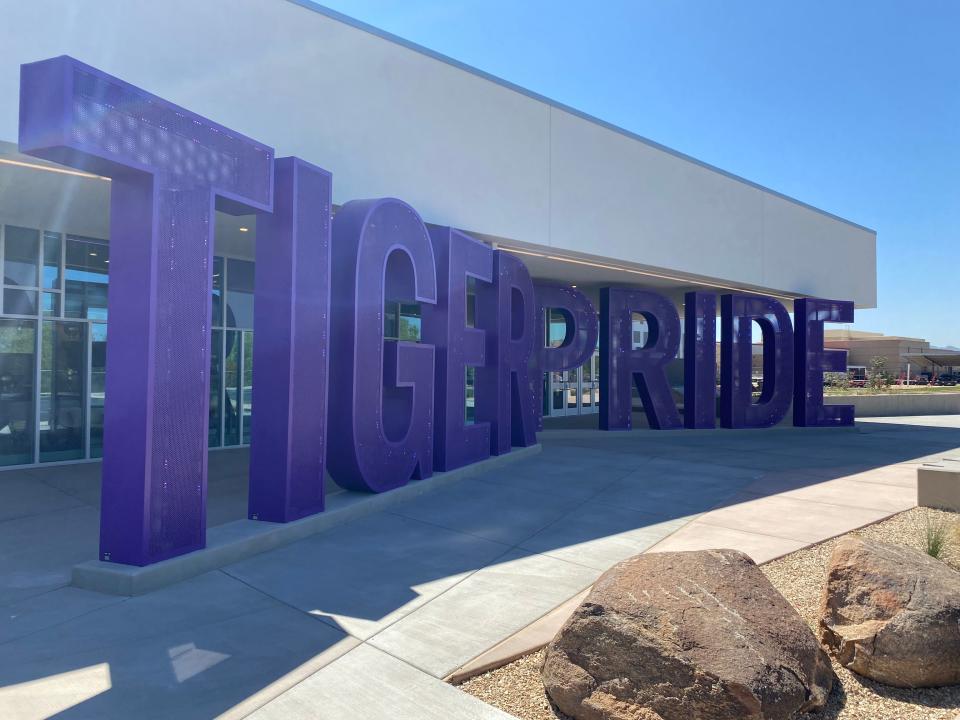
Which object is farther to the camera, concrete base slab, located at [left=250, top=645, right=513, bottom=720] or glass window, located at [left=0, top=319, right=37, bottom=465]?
glass window, located at [left=0, top=319, right=37, bottom=465]

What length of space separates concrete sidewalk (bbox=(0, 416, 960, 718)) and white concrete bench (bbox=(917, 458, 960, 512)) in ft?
0.91

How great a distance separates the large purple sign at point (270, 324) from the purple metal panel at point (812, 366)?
11.3 metres

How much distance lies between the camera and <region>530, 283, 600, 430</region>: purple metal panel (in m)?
16.5

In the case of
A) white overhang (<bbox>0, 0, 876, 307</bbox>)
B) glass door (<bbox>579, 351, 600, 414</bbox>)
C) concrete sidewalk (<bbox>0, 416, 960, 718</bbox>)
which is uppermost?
white overhang (<bbox>0, 0, 876, 307</bbox>)

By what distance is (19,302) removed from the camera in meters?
11.8

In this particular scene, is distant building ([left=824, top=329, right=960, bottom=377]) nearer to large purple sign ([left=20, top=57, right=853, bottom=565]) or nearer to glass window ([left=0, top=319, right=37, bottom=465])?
large purple sign ([left=20, top=57, right=853, bottom=565])

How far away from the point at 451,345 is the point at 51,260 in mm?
7398

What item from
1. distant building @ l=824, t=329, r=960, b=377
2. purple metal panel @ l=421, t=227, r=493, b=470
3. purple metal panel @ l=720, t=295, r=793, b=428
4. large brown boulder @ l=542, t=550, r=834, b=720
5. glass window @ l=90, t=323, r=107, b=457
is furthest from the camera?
distant building @ l=824, t=329, r=960, b=377

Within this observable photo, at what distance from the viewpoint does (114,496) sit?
19.5 ft

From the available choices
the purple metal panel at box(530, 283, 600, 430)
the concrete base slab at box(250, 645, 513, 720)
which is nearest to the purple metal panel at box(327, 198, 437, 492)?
the concrete base slab at box(250, 645, 513, 720)

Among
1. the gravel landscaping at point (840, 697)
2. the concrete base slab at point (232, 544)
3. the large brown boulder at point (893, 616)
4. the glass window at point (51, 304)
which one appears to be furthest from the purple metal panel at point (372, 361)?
the glass window at point (51, 304)

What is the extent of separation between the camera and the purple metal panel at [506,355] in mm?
12609

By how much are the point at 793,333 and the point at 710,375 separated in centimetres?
361

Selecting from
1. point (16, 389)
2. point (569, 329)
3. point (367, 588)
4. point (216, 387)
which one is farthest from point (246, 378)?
point (367, 588)
